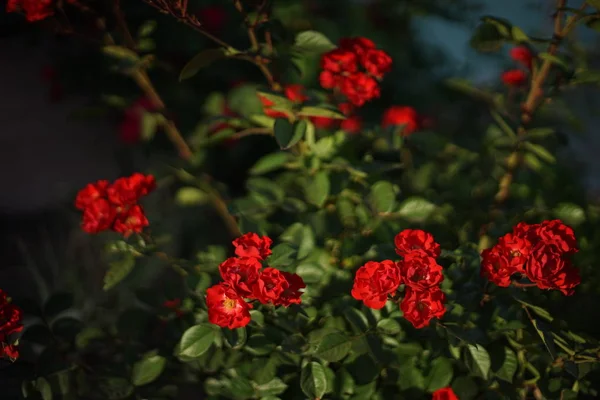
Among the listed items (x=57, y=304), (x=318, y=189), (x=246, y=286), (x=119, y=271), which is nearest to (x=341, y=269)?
(x=318, y=189)

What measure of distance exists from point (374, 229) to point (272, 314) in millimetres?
358

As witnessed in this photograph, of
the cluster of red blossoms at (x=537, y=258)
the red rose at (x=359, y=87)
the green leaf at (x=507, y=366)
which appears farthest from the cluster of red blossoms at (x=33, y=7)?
the green leaf at (x=507, y=366)

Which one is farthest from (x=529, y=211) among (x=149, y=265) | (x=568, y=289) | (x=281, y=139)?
(x=149, y=265)

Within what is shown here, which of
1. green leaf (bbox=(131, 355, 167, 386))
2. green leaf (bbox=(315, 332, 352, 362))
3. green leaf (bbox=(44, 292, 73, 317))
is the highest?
green leaf (bbox=(315, 332, 352, 362))

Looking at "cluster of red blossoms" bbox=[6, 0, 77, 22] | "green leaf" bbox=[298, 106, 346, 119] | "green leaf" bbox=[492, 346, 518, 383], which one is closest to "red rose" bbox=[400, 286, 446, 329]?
"green leaf" bbox=[492, 346, 518, 383]

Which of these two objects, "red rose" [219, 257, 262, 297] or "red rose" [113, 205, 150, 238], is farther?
"red rose" [113, 205, 150, 238]

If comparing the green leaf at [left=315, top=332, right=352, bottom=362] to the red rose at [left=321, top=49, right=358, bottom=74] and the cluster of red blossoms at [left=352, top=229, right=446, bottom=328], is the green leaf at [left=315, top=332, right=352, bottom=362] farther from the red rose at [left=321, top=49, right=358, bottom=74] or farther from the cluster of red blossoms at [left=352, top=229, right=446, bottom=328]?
the red rose at [left=321, top=49, right=358, bottom=74]

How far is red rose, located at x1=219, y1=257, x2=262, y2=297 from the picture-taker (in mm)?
960

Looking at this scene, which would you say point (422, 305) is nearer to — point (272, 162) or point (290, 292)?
point (290, 292)

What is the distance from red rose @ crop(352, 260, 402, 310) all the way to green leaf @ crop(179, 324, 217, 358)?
1.11 ft

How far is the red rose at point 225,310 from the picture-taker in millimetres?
997

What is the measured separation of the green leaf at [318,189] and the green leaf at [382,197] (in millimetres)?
122

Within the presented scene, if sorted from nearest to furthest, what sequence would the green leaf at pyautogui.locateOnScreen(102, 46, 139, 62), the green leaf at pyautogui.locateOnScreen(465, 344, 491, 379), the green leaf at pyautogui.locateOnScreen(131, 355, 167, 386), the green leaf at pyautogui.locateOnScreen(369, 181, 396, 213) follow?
the green leaf at pyautogui.locateOnScreen(465, 344, 491, 379) → the green leaf at pyautogui.locateOnScreen(131, 355, 167, 386) → the green leaf at pyautogui.locateOnScreen(369, 181, 396, 213) → the green leaf at pyautogui.locateOnScreen(102, 46, 139, 62)

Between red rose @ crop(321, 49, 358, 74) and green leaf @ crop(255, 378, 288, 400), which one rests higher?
red rose @ crop(321, 49, 358, 74)
